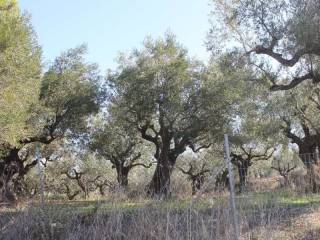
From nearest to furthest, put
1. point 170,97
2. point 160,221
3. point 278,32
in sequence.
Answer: point 160,221 → point 278,32 → point 170,97

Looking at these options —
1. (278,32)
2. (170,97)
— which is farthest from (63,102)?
(278,32)

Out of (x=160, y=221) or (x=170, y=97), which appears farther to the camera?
(x=170, y=97)

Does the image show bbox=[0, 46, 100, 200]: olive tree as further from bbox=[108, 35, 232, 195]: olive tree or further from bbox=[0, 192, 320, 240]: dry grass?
bbox=[0, 192, 320, 240]: dry grass

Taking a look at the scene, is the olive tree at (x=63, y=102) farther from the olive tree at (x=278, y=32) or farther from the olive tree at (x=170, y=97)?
the olive tree at (x=278, y=32)

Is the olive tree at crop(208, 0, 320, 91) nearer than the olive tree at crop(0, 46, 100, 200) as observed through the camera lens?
Yes

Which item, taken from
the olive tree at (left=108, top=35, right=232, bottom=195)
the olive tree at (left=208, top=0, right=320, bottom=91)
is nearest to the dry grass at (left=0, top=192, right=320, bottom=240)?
the olive tree at (left=208, top=0, right=320, bottom=91)

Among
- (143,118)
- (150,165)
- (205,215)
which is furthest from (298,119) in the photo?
(205,215)

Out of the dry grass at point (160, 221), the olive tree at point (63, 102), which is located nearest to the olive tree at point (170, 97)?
the olive tree at point (63, 102)

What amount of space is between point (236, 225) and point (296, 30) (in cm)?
845

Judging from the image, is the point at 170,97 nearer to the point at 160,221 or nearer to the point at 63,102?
the point at 63,102

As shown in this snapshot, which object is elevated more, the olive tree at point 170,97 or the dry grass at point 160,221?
the olive tree at point 170,97

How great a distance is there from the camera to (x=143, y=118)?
2712 centimetres

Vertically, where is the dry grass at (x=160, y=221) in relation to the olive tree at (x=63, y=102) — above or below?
below

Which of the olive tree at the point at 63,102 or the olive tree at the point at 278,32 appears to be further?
the olive tree at the point at 63,102
